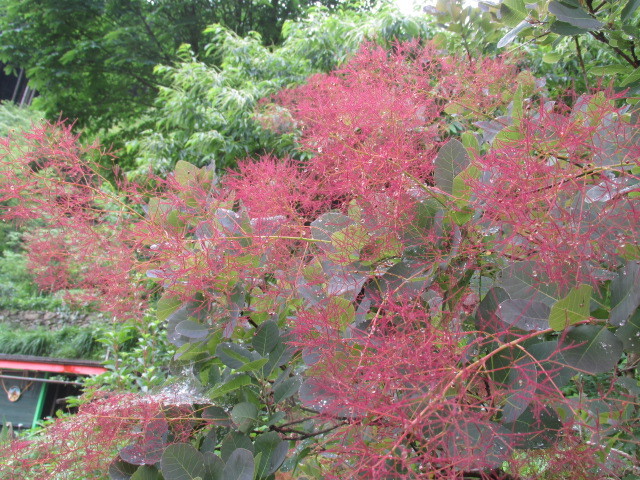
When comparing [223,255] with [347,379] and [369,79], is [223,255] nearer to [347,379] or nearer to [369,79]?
[347,379]

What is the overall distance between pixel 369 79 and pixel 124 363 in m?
2.89

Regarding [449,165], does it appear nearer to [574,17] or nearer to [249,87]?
[574,17]

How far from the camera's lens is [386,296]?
2.91 ft

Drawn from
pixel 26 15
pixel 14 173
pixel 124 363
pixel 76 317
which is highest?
pixel 14 173

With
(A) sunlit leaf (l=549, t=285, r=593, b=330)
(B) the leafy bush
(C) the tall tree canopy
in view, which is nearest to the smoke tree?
(A) sunlit leaf (l=549, t=285, r=593, b=330)

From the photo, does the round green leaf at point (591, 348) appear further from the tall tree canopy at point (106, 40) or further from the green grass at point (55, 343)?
the tall tree canopy at point (106, 40)

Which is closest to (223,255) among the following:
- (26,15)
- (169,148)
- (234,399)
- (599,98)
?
(234,399)

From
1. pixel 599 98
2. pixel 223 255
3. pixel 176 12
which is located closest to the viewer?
pixel 599 98

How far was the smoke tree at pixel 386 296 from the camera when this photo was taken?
766mm

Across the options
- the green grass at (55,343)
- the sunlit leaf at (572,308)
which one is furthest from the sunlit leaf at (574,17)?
the green grass at (55,343)

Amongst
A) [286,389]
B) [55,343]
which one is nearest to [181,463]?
Answer: [286,389]

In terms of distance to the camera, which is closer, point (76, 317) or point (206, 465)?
point (206, 465)

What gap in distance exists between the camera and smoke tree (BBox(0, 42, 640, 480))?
766 millimetres

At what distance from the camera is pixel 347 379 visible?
830 millimetres
